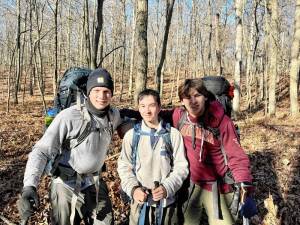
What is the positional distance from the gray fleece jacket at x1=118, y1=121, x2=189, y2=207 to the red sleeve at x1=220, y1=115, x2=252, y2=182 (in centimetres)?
43

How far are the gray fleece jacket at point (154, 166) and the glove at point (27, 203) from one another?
0.86 m

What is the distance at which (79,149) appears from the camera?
3.36m

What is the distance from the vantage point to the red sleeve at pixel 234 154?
3.45m

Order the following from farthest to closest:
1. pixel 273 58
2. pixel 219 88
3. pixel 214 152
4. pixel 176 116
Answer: pixel 273 58 → pixel 219 88 → pixel 176 116 → pixel 214 152

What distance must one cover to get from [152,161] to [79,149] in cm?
67

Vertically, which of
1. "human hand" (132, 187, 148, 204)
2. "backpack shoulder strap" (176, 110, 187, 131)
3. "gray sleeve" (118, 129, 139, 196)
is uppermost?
"backpack shoulder strap" (176, 110, 187, 131)

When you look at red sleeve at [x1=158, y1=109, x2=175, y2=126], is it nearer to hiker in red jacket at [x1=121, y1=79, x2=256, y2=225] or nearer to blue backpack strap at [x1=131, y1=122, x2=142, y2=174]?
hiker in red jacket at [x1=121, y1=79, x2=256, y2=225]

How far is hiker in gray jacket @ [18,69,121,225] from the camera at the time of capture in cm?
328

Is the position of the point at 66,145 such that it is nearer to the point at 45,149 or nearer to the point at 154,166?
the point at 45,149

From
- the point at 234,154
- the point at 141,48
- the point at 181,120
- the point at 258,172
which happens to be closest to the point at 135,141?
the point at 181,120

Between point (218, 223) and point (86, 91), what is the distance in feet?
6.14

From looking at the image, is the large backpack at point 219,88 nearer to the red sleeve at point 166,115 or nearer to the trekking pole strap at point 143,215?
the red sleeve at point 166,115

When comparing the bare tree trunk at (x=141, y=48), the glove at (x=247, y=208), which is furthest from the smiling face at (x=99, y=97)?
the bare tree trunk at (x=141, y=48)

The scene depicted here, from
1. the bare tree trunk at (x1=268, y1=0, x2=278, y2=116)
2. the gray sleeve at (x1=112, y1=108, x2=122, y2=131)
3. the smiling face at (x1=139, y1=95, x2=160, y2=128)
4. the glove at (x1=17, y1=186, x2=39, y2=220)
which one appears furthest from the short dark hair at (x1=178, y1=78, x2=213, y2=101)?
the bare tree trunk at (x1=268, y1=0, x2=278, y2=116)
